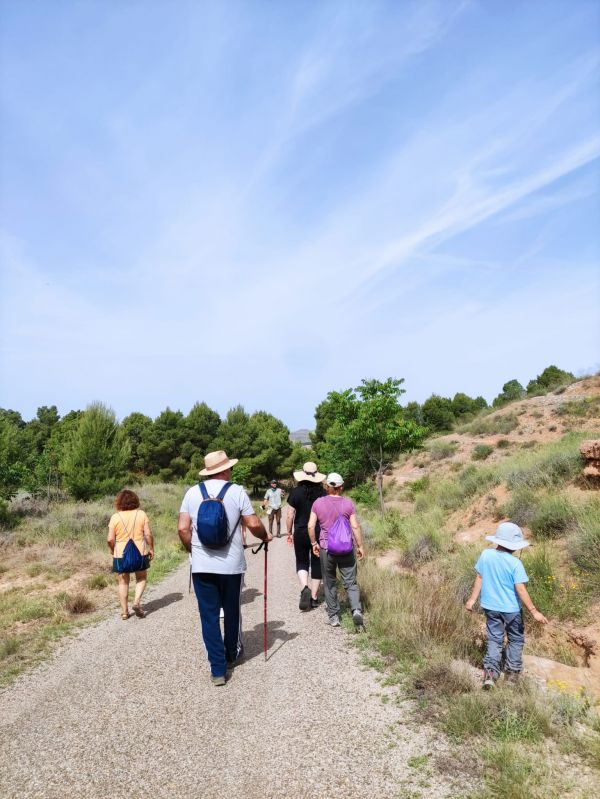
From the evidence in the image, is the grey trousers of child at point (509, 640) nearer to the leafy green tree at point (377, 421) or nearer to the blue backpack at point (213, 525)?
the blue backpack at point (213, 525)

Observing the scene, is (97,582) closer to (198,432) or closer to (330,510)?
(330,510)

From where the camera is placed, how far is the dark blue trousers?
4.61 metres

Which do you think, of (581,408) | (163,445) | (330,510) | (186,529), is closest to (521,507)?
(330,510)

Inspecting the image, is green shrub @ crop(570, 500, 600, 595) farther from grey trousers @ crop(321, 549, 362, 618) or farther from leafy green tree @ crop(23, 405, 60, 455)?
leafy green tree @ crop(23, 405, 60, 455)

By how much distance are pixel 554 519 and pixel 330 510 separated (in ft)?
19.0

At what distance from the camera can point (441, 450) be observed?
29016 millimetres

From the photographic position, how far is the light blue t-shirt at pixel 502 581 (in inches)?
182

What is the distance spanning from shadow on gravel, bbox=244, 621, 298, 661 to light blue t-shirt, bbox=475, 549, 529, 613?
2467mm

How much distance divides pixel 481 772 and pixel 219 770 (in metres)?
1.75

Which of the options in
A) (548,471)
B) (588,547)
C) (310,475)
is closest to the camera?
(310,475)

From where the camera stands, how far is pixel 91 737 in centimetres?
369

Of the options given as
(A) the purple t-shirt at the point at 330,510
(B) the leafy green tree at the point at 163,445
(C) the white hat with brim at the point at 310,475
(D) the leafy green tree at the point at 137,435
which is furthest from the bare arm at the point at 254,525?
(B) the leafy green tree at the point at 163,445

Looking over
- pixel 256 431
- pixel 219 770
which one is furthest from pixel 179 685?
pixel 256 431

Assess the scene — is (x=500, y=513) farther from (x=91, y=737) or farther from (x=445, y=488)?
(x=91, y=737)
